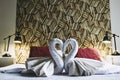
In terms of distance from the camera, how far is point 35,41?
3555 mm

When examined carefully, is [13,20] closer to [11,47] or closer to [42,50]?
[11,47]

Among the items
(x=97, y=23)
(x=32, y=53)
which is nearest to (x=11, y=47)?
(x=32, y=53)

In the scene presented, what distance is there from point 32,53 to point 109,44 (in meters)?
1.42

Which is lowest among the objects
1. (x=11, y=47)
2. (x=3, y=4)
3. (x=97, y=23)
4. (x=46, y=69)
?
(x=46, y=69)

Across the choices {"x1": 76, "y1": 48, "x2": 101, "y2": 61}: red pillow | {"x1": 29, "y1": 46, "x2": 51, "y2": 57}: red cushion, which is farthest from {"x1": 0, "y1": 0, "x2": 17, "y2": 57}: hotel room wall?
{"x1": 76, "y1": 48, "x2": 101, "y2": 61}: red pillow

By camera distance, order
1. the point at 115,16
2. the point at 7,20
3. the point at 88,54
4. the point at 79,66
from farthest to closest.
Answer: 1. the point at 7,20
2. the point at 115,16
3. the point at 88,54
4. the point at 79,66

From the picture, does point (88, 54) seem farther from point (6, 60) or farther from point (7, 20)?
point (7, 20)

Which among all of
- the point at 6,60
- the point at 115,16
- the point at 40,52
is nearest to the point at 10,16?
the point at 6,60

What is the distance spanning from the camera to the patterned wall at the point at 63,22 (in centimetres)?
353

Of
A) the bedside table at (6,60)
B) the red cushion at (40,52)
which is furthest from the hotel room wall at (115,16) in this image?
the bedside table at (6,60)

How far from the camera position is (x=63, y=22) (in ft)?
11.7

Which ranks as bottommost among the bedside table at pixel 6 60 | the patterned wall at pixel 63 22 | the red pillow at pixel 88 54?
the bedside table at pixel 6 60

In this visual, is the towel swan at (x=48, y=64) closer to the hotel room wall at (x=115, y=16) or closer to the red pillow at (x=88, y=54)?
the red pillow at (x=88, y=54)

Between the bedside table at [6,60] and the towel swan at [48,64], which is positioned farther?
the bedside table at [6,60]
